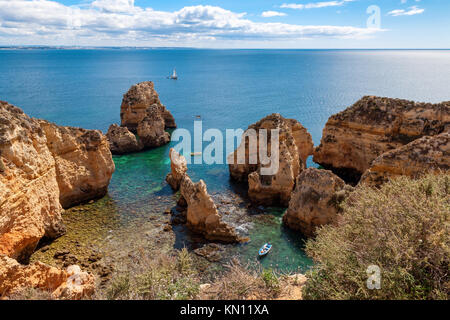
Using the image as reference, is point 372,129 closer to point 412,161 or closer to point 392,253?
point 412,161

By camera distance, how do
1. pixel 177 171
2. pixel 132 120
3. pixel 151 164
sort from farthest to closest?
pixel 132 120
pixel 151 164
pixel 177 171

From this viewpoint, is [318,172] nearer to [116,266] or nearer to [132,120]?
[116,266]

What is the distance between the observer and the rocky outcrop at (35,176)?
16.5 meters

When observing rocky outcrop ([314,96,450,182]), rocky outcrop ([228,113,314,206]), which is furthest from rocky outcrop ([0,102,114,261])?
rocky outcrop ([314,96,450,182])

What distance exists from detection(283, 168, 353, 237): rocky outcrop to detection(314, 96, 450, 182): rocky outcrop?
11385mm

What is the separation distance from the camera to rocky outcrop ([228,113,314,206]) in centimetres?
2844

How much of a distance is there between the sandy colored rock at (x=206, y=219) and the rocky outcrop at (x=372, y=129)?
59.4 feet

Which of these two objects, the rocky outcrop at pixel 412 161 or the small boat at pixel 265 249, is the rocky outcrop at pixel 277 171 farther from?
the rocky outcrop at pixel 412 161

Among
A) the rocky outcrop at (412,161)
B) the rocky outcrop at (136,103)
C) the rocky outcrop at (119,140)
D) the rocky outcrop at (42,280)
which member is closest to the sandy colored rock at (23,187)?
the rocky outcrop at (42,280)

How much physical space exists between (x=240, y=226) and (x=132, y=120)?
36397 mm

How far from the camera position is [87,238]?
22.4m

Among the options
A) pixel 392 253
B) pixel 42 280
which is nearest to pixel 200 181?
pixel 42 280

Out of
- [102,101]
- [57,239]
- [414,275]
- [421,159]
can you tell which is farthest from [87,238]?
[102,101]
